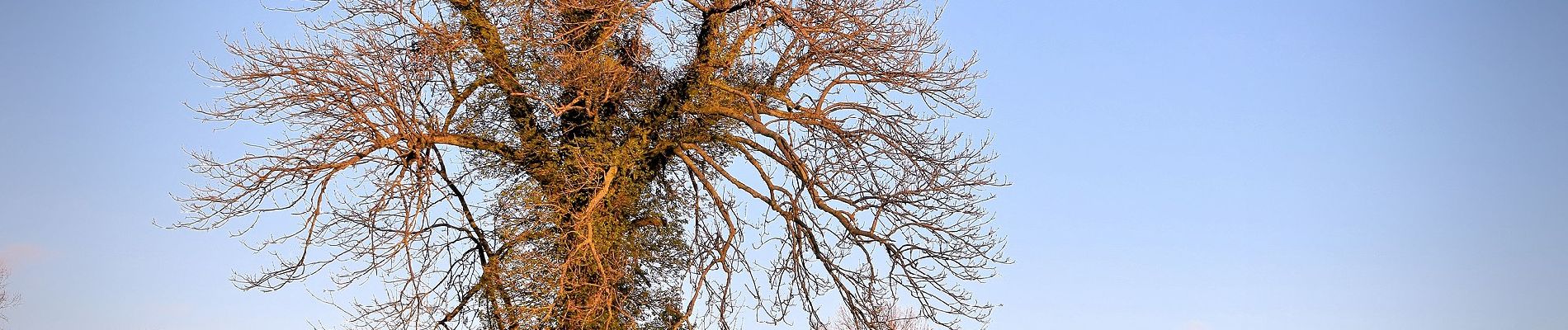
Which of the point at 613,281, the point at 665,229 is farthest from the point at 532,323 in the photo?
the point at 665,229

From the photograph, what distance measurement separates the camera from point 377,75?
10023 mm

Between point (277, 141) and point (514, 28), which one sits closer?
point (277, 141)

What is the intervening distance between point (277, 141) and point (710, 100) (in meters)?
3.73

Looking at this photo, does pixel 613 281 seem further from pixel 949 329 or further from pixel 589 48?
pixel 949 329

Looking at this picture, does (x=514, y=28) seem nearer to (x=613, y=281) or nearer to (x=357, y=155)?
(x=357, y=155)

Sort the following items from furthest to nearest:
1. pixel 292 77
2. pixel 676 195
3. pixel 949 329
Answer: pixel 676 195 → pixel 949 329 → pixel 292 77

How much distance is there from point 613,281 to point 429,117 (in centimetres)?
215

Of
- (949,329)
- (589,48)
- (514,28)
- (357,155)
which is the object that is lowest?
(949,329)

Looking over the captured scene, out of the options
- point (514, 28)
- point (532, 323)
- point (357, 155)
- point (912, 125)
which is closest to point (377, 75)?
point (357, 155)

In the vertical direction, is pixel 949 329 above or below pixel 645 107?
below

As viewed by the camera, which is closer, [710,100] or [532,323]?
[532,323]

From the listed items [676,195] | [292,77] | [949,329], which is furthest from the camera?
[676,195]

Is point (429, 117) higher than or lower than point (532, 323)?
higher

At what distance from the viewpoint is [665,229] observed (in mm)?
11453
